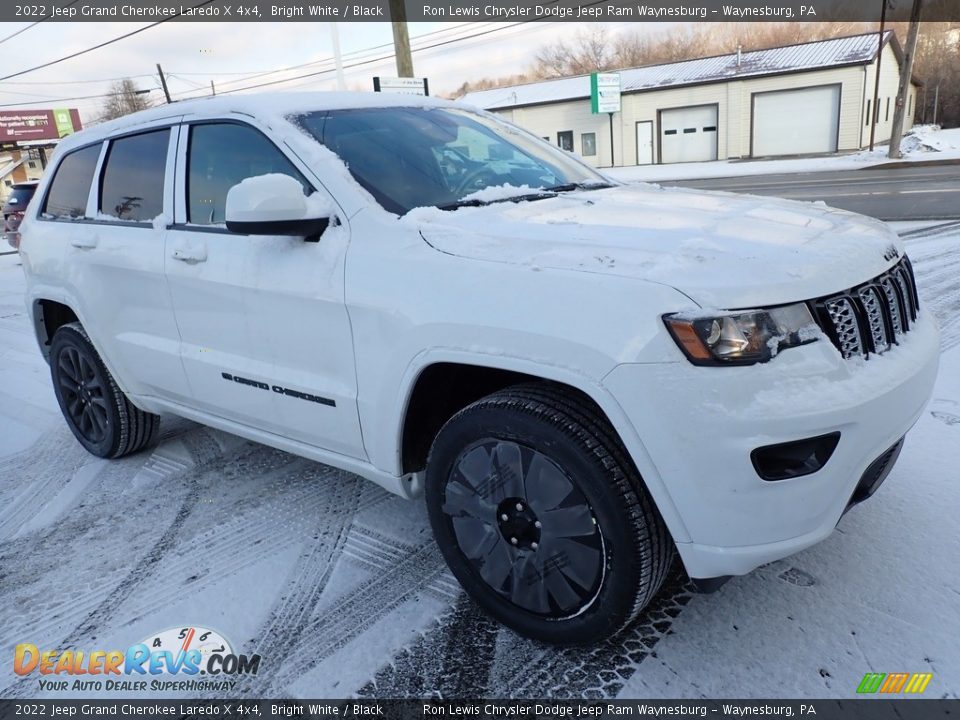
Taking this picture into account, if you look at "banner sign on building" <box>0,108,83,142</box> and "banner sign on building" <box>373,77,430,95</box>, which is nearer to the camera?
"banner sign on building" <box>373,77,430,95</box>

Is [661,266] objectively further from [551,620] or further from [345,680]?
[345,680]

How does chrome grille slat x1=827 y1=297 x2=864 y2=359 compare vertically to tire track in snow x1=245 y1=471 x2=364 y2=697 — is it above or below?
above

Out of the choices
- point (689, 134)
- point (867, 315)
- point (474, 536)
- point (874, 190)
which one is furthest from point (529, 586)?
point (689, 134)

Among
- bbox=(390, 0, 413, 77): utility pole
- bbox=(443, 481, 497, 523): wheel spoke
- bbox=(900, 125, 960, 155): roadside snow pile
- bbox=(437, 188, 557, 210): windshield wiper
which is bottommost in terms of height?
bbox=(900, 125, 960, 155): roadside snow pile

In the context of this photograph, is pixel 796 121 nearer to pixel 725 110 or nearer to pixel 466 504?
pixel 725 110

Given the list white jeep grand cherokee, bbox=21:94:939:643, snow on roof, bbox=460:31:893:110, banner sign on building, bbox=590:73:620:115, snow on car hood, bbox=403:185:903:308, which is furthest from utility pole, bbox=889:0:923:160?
snow on car hood, bbox=403:185:903:308

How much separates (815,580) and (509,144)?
2319 millimetres

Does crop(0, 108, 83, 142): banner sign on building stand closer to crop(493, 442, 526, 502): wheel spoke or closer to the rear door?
the rear door

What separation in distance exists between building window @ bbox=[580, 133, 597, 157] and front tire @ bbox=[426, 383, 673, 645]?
3919 centimetres

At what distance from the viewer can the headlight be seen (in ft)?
5.77

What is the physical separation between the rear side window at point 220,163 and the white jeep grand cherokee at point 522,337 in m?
0.01

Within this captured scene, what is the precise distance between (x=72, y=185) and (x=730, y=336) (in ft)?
12.6

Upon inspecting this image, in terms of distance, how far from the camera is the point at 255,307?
275 centimetres

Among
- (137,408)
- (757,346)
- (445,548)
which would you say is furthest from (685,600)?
(137,408)
